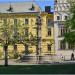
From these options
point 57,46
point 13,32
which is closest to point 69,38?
point 13,32

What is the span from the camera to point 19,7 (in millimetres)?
99625

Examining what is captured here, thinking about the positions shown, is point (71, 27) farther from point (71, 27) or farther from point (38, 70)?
point (38, 70)

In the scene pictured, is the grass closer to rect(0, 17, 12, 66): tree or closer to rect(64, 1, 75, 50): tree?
rect(64, 1, 75, 50): tree

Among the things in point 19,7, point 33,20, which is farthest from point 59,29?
point 19,7

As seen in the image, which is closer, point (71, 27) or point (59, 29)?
point (71, 27)

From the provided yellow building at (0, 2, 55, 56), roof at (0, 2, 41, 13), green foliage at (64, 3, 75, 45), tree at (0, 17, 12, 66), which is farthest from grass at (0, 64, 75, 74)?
roof at (0, 2, 41, 13)

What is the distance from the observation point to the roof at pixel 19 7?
98.1 metres

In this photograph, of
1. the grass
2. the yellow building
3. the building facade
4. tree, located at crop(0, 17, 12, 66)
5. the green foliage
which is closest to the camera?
the grass

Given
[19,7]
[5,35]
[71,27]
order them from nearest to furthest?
[71,27], [5,35], [19,7]

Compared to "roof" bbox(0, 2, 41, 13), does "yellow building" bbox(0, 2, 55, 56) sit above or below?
below

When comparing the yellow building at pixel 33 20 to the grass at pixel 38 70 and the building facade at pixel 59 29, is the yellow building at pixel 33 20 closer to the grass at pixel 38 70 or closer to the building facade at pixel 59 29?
the building facade at pixel 59 29

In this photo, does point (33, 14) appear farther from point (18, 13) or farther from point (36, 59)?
point (36, 59)

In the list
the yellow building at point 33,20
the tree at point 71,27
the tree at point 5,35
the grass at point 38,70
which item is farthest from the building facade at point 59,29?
the grass at point 38,70

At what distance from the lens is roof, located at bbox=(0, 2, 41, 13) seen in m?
98.1
